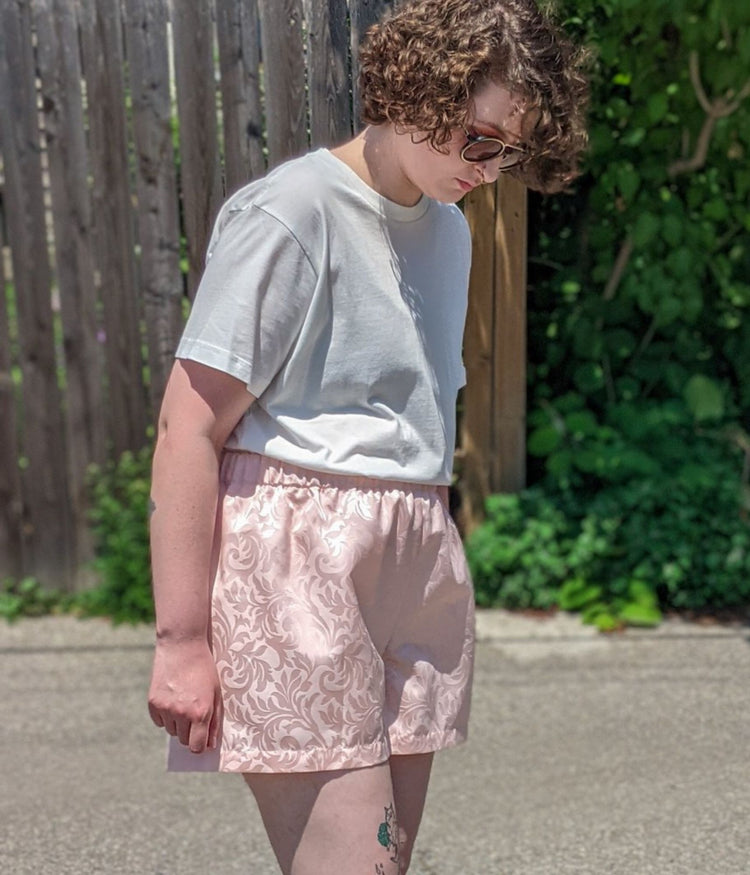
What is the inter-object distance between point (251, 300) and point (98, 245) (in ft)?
8.33

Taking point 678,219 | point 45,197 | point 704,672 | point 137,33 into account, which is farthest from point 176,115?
point 704,672

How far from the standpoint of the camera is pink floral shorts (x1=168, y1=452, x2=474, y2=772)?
1.49m

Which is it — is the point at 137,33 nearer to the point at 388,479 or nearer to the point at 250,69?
the point at 250,69

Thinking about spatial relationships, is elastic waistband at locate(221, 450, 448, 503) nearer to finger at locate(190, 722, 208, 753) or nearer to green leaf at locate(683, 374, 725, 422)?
finger at locate(190, 722, 208, 753)

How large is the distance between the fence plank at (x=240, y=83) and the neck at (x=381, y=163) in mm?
689

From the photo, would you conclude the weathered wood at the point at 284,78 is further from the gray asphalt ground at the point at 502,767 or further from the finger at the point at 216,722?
the gray asphalt ground at the point at 502,767

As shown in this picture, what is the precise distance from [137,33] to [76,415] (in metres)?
1.20

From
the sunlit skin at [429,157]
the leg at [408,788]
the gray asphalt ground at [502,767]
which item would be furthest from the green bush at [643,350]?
the sunlit skin at [429,157]

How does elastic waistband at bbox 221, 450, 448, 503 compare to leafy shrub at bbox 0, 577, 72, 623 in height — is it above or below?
above

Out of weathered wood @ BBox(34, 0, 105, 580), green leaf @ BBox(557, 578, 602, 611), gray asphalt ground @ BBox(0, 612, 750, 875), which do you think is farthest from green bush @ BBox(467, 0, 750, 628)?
weathered wood @ BBox(34, 0, 105, 580)

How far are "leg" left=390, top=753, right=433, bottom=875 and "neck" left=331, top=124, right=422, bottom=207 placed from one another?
0.75m

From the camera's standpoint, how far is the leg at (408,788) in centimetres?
166

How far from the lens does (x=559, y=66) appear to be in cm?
150

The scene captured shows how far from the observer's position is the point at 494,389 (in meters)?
3.95
